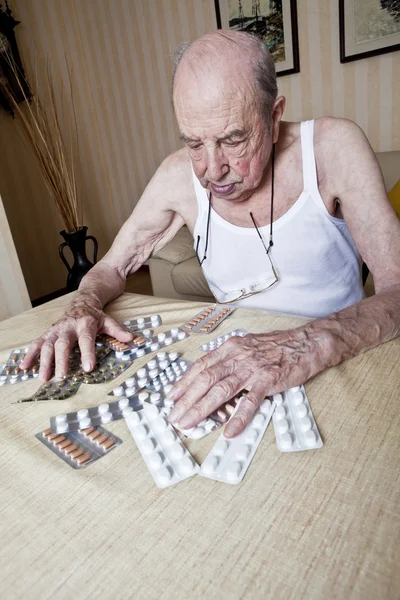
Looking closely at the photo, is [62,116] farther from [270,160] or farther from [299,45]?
[270,160]

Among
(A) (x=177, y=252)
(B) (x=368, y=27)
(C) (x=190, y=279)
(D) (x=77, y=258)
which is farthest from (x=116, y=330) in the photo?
(B) (x=368, y=27)

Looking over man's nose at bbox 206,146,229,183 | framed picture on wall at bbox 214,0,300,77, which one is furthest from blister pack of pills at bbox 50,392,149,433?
framed picture on wall at bbox 214,0,300,77

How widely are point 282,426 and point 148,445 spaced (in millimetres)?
190

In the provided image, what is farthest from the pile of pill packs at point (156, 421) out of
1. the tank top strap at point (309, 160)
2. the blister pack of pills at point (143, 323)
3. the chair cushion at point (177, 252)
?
the chair cushion at point (177, 252)

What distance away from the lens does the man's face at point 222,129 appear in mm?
890

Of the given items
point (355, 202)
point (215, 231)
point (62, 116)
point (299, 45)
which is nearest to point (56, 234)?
point (62, 116)

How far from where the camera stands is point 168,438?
609 millimetres

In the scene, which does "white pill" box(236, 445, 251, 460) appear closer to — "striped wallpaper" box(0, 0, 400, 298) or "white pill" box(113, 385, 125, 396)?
"white pill" box(113, 385, 125, 396)

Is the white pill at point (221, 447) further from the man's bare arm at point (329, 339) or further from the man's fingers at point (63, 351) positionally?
the man's fingers at point (63, 351)

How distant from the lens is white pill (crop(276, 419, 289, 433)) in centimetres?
59

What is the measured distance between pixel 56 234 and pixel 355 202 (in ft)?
12.1

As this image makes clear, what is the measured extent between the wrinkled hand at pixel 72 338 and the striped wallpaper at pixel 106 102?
246cm

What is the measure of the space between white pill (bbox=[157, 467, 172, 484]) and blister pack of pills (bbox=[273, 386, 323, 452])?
0.15 m

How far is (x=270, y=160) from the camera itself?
1.17m
